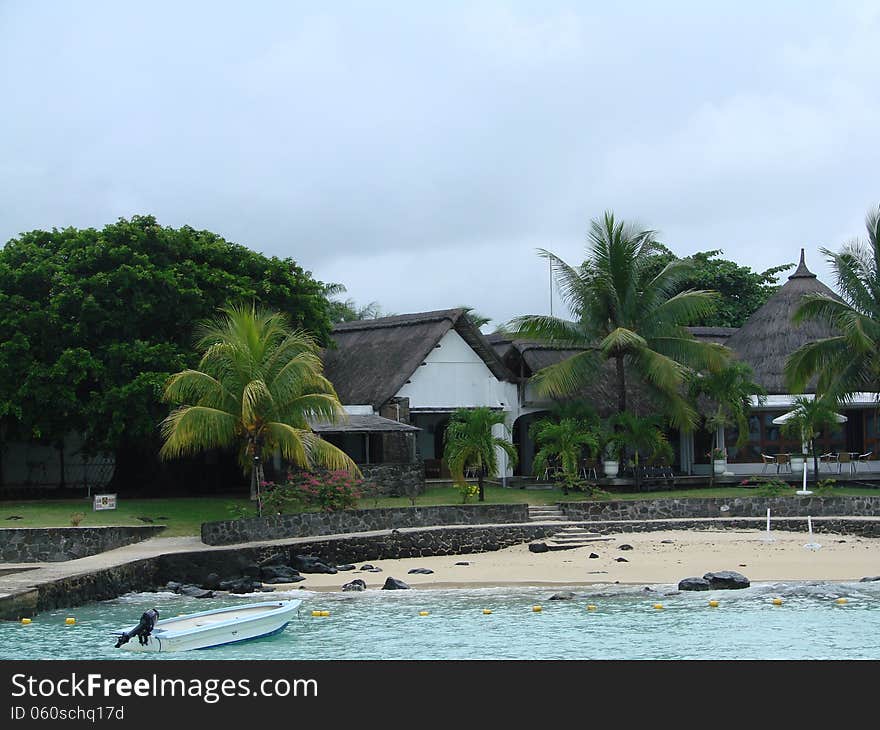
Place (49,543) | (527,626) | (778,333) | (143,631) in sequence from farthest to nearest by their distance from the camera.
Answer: (778,333)
(49,543)
(527,626)
(143,631)

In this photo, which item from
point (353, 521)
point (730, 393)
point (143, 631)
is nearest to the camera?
point (143, 631)

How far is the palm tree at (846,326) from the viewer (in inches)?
1219

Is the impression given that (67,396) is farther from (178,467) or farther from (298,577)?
(298,577)

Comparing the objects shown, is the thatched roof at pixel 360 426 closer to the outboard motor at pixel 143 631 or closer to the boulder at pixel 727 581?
the boulder at pixel 727 581

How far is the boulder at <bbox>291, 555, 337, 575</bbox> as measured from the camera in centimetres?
2372

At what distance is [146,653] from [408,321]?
19.0 m

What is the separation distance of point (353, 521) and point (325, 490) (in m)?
0.91

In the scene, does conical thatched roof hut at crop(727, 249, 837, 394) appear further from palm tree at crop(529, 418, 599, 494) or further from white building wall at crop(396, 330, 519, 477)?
white building wall at crop(396, 330, 519, 477)

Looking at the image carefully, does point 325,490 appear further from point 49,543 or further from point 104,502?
point 49,543

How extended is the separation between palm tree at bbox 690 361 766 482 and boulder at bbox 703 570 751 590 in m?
10.3

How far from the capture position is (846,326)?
3064 centimetres

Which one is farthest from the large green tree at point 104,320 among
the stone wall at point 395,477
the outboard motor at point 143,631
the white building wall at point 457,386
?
the outboard motor at point 143,631

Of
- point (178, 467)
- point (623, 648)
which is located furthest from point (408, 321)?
point (623, 648)

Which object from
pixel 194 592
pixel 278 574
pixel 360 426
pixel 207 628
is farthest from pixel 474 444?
pixel 207 628
